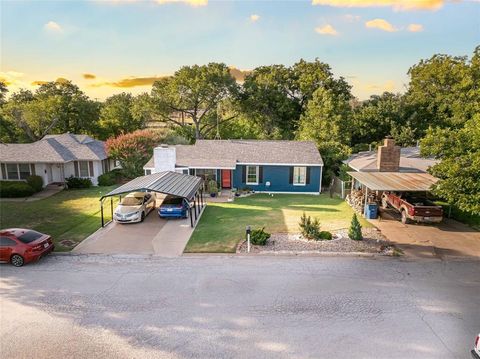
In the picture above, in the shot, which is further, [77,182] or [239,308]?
[77,182]

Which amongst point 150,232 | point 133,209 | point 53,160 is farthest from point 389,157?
point 53,160

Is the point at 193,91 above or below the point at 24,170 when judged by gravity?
above

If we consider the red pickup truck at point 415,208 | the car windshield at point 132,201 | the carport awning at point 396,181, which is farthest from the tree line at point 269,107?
the car windshield at point 132,201

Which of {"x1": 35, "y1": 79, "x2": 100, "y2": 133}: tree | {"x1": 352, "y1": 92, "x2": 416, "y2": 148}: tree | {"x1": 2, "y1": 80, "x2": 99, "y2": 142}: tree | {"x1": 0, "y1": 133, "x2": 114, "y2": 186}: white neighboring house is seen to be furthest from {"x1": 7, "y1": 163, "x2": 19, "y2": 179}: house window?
{"x1": 352, "y1": 92, "x2": 416, "y2": 148}: tree

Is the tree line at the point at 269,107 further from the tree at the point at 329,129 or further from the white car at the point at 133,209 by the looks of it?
the white car at the point at 133,209

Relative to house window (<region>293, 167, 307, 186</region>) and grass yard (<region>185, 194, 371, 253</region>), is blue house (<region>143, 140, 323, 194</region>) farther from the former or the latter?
grass yard (<region>185, 194, 371, 253</region>)

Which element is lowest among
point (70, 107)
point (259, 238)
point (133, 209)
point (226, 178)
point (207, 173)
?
point (259, 238)

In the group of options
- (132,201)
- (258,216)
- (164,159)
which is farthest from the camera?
(164,159)

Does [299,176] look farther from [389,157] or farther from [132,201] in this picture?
[132,201]
